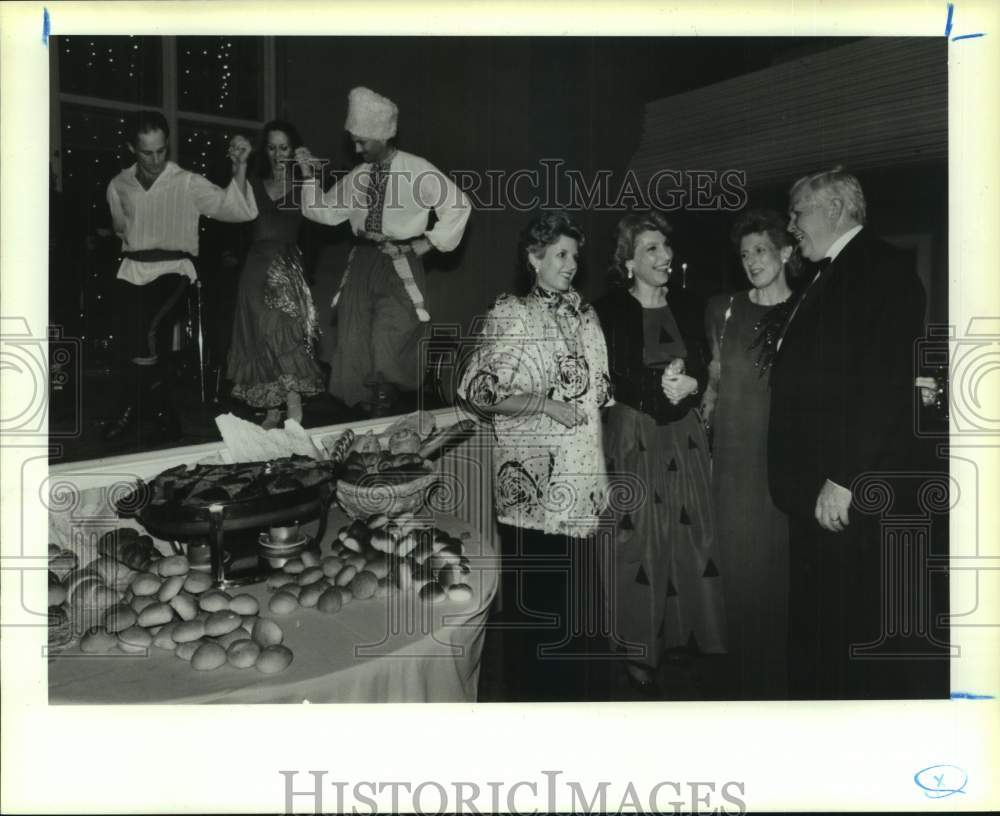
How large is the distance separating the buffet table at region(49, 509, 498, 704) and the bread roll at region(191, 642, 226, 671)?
0.05 ft

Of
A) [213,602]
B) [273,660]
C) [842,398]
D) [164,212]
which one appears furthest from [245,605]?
[842,398]

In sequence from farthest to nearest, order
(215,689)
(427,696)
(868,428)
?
1. (868,428)
2. (427,696)
3. (215,689)

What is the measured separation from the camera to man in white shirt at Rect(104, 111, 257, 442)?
192 cm

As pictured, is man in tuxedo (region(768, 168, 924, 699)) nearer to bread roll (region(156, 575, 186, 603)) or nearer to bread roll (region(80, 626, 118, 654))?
bread roll (region(156, 575, 186, 603))

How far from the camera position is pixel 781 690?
2.02 metres

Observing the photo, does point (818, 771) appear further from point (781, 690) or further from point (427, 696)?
point (427, 696)

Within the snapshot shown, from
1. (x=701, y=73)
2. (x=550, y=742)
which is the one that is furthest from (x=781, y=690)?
(x=701, y=73)

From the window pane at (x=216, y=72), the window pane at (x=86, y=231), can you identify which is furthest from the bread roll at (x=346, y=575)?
the window pane at (x=216, y=72)

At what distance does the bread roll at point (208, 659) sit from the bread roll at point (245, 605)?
11 cm

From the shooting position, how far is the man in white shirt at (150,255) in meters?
1.92

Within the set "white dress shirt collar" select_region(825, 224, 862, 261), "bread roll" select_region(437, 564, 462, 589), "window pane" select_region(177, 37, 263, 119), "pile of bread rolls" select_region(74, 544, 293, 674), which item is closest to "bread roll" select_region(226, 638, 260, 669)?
"pile of bread rolls" select_region(74, 544, 293, 674)

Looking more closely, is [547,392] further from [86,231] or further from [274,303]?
[86,231]

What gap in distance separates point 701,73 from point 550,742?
1.72 m

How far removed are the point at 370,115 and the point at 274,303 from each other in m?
0.53
